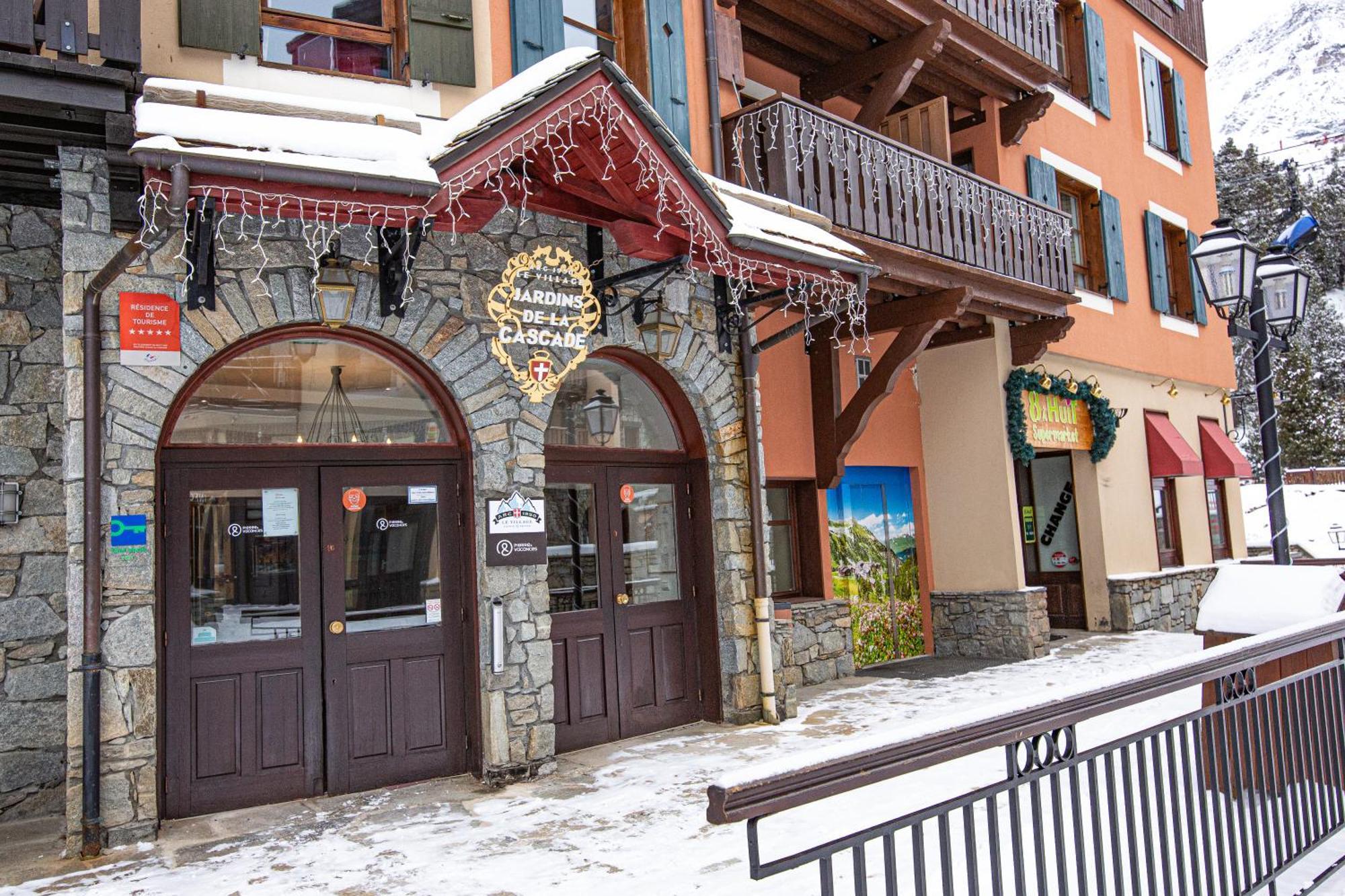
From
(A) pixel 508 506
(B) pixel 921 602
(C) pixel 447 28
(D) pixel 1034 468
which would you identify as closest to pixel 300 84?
(C) pixel 447 28

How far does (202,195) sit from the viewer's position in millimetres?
5395

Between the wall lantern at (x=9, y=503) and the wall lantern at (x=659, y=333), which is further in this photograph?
the wall lantern at (x=659, y=333)

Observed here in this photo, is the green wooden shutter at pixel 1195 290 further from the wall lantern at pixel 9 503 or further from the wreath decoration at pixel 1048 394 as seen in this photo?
the wall lantern at pixel 9 503

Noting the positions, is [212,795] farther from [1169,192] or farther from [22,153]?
[1169,192]

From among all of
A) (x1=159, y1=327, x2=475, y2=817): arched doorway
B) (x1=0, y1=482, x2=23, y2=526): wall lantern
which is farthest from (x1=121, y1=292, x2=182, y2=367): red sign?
(x1=0, y1=482, x2=23, y2=526): wall lantern

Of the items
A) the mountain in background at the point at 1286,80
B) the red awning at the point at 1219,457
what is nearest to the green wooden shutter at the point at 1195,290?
the red awning at the point at 1219,457

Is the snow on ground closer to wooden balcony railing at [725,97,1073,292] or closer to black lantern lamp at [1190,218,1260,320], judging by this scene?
black lantern lamp at [1190,218,1260,320]

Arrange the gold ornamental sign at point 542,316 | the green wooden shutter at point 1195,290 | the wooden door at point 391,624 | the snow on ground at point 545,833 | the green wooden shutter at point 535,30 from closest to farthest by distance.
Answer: the snow on ground at point 545,833 → the wooden door at point 391,624 → the gold ornamental sign at point 542,316 → the green wooden shutter at point 535,30 → the green wooden shutter at point 1195,290

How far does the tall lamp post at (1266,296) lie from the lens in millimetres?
7742

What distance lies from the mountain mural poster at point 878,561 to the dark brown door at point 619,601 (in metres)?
3.17

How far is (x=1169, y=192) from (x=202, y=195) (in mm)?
15578

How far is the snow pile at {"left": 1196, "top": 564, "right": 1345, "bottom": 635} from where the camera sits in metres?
5.50

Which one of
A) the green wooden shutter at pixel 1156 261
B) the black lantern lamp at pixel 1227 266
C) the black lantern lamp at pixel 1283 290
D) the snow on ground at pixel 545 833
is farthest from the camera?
the green wooden shutter at pixel 1156 261

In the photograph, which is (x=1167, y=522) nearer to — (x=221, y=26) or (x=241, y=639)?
(x=241, y=639)
